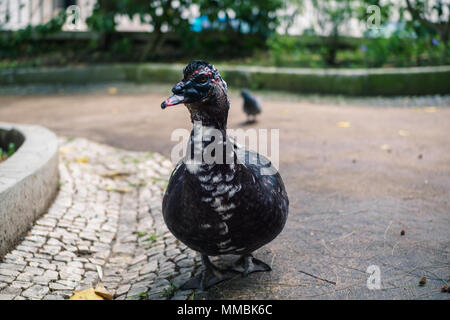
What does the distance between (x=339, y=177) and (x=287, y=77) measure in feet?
16.2

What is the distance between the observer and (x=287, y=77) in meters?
9.45

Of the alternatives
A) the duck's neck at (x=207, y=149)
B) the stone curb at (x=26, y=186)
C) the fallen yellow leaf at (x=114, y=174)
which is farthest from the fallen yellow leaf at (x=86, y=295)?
the fallen yellow leaf at (x=114, y=174)

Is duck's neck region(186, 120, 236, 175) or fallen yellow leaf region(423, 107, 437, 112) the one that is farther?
fallen yellow leaf region(423, 107, 437, 112)

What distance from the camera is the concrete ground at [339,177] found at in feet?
9.87

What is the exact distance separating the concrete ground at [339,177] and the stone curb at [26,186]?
149 centimetres

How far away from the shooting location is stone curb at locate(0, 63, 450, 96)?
847 centimetres

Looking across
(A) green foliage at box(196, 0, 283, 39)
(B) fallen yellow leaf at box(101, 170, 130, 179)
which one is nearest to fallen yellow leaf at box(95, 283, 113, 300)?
(B) fallen yellow leaf at box(101, 170, 130, 179)

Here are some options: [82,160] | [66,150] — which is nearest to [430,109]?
[82,160]

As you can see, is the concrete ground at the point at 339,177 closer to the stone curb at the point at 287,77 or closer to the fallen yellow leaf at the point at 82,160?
the stone curb at the point at 287,77

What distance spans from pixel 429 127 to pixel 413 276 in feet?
13.3

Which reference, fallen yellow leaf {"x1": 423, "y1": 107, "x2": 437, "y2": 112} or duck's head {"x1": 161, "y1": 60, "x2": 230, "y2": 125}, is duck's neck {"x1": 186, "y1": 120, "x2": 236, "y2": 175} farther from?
fallen yellow leaf {"x1": 423, "y1": 107, "x2": 437, "y2": 112}

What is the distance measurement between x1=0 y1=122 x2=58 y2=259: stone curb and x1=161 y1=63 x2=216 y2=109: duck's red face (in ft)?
5.22

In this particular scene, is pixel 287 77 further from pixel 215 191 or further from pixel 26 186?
pixel 215 191

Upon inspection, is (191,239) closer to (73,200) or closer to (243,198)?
(243,198)
